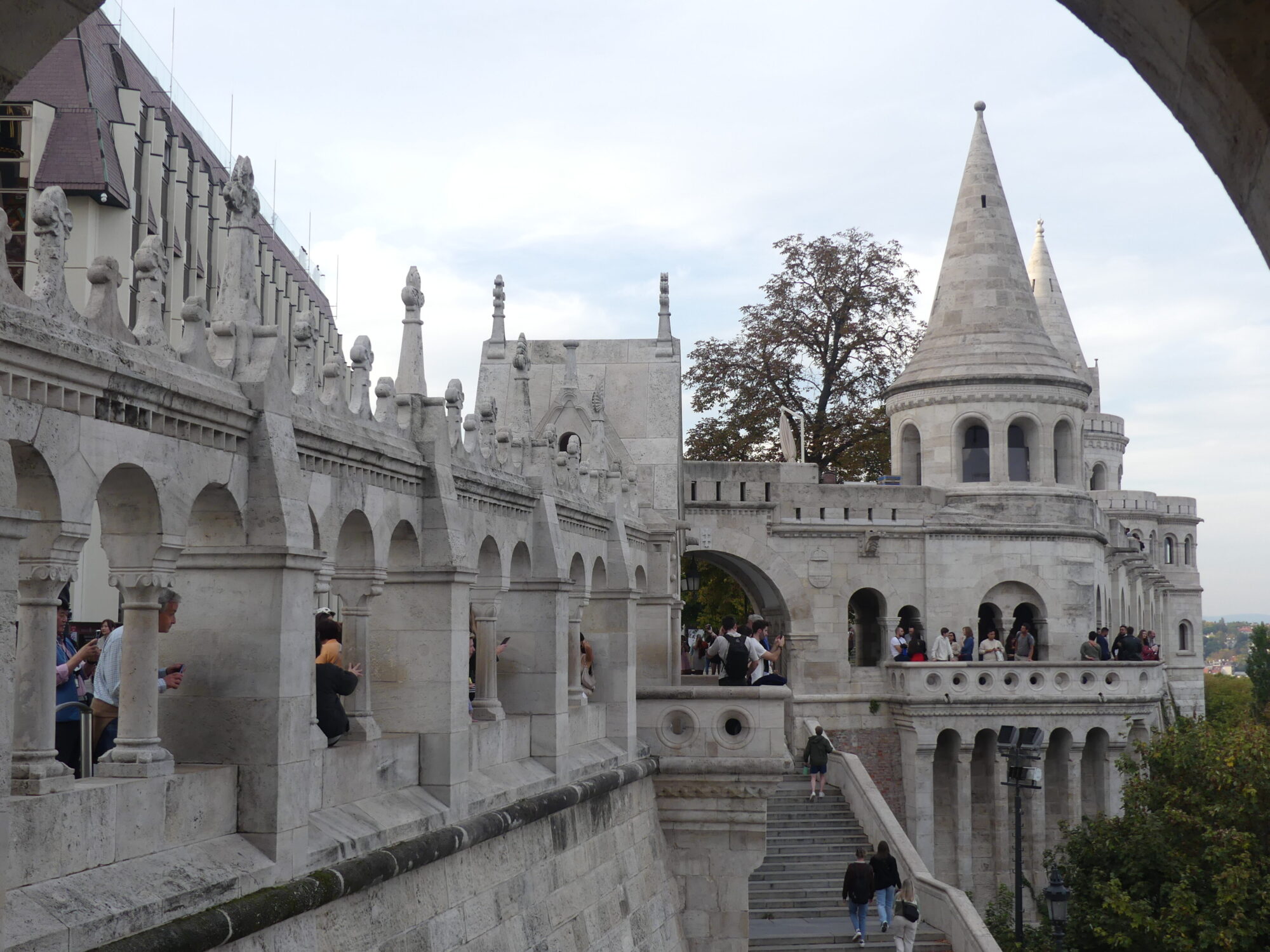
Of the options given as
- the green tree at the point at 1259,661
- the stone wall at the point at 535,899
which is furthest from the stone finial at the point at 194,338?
the green tree at the point at 1259,661

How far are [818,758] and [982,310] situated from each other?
11840mm

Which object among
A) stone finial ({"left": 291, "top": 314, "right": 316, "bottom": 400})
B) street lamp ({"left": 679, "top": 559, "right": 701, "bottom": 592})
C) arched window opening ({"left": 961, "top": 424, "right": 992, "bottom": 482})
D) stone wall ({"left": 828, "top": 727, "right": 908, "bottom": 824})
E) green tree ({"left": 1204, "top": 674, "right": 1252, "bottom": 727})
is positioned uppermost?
arched window opening ({"left": 961, "top": 424, "right": 992, "bottom": 482})

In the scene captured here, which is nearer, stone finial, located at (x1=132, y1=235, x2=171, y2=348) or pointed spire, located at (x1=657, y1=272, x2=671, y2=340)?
stone finial, located at (x1=132, y1=235, x2=171, y2=348)

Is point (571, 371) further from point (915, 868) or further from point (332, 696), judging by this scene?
point (332, 696)

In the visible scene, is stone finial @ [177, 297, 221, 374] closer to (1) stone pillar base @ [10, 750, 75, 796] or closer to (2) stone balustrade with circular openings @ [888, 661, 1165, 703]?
(1) stone pillar base @ [10, 750, 75, 796]

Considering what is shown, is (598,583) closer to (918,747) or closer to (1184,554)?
(918,747)

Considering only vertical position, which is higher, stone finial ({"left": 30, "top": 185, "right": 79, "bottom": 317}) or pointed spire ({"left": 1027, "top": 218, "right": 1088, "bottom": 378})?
pointed spire ({"left": 1027, "top": 218, "right": 1088, "bottom": 378})

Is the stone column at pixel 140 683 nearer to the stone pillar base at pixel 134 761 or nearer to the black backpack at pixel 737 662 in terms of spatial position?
the stone pillar base at pixel 134 761

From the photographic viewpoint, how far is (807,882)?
20.9 meters

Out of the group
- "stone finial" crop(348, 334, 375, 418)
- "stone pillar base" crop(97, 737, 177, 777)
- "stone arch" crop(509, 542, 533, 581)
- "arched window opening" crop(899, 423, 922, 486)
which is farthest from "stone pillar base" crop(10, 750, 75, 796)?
"arched window opening" crop(899, 423, 922, 486)

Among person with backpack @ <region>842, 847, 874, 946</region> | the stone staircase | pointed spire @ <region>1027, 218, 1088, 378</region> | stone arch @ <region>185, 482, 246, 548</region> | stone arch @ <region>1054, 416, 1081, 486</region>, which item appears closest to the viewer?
stone arch @ <region>185, 482, 246, 548</region>

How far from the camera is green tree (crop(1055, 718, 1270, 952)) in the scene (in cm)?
1867

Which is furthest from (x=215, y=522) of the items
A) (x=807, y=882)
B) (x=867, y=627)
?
(x=867, y=627)

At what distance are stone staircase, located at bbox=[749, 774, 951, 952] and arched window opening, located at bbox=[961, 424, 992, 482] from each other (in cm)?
907
